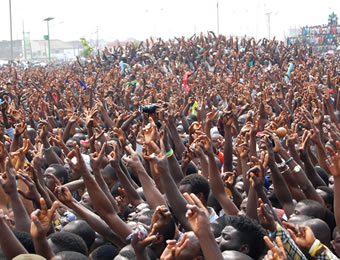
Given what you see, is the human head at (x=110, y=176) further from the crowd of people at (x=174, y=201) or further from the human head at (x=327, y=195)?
the human head at (x=327, y=195)

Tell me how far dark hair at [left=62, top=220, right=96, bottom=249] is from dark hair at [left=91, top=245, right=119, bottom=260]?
0.18 m

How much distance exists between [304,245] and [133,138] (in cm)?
369

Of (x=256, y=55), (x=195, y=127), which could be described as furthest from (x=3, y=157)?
(x=256, y=55)

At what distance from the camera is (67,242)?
3.12m

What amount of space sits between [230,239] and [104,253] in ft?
2.64

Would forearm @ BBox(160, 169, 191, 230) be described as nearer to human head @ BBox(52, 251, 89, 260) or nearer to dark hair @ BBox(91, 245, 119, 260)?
dark hair @ BBox(91, 245, 119, 260)

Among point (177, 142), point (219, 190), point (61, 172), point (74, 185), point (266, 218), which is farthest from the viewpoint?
point (177, 142)

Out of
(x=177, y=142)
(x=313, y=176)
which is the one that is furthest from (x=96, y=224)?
(x=177, y=142)

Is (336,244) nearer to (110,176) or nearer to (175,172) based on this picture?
(175,172)

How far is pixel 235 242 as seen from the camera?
3.05 meters

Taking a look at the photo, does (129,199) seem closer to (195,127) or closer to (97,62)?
(195,127)

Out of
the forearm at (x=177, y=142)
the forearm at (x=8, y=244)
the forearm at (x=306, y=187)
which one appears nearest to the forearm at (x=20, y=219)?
the forearm at (x=8, y=244)

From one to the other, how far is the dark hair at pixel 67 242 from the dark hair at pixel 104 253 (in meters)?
0.12

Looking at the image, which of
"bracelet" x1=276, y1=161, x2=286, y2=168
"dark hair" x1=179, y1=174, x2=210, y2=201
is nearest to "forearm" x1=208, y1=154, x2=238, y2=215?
"dark hair" x1=179, y1=174, x2=210, y2=201
